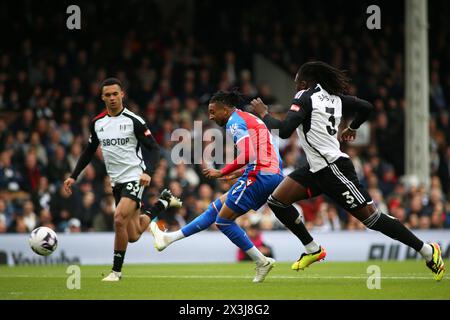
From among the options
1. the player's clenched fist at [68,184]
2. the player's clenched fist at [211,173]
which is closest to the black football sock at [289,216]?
the player's clenched fist at [211,173]

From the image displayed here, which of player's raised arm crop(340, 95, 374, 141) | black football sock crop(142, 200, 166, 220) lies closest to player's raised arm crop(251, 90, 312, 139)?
player's raised arm crop(340, 95, 374, 141)

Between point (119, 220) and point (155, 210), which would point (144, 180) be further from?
point (155, 210)

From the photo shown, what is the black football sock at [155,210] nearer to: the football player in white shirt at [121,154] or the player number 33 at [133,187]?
the football player in white shirt at [121,154]

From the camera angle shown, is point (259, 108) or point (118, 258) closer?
point (259, 108)

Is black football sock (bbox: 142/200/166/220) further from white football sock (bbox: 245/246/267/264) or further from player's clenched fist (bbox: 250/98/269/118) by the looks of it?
player's clenched fist (bbox: 250/98/269/118)

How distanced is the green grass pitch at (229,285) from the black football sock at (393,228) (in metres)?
0.48

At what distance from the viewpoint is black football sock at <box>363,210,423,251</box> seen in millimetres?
10688

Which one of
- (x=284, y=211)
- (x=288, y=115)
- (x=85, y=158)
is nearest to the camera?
(x=288, y=115)

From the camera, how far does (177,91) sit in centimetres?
2370

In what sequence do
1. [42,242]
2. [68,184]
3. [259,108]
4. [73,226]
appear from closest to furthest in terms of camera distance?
[259,108] → [68,184] → [42,242] → [73,226]

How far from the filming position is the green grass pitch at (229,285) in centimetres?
970

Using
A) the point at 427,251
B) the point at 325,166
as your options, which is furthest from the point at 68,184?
the point at 427,251

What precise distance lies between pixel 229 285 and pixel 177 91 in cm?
1306

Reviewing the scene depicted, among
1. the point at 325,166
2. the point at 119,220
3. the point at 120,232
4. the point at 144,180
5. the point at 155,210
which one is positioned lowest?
the point at 155,210
